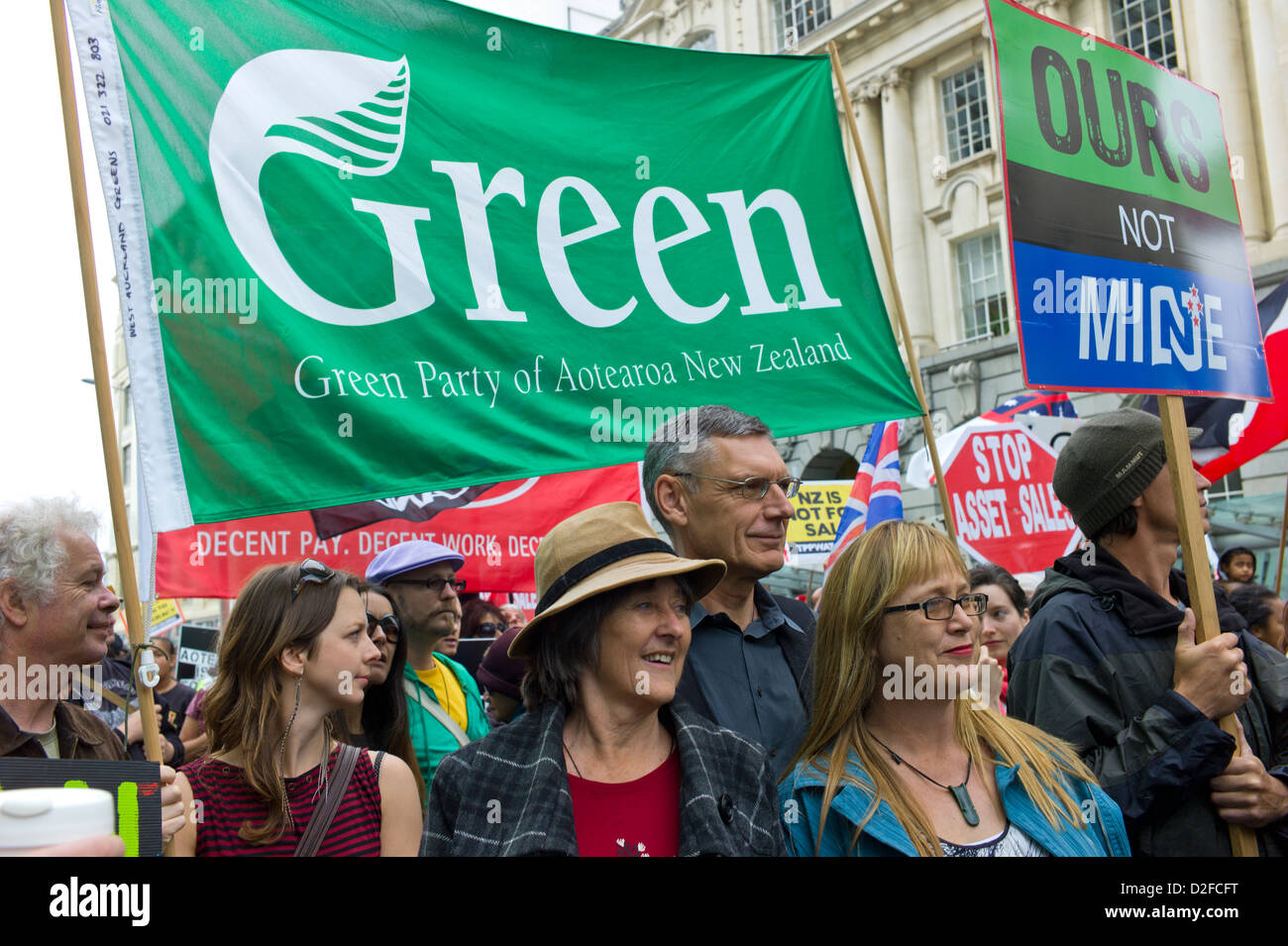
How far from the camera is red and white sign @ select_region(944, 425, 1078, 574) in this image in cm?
859

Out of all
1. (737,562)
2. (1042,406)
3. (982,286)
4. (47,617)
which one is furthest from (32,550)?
(982,286)

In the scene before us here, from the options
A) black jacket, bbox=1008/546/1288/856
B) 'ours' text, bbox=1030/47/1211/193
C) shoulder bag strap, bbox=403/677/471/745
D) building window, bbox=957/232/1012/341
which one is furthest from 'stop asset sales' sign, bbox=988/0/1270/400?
building window, bbox=957/232/1012/341

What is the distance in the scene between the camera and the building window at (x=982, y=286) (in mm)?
21766

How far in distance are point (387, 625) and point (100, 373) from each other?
1.72 metres

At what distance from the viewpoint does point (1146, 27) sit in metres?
19.1

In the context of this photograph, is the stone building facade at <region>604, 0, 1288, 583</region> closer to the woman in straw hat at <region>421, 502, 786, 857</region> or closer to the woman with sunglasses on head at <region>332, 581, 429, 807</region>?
the woman with sunglasses on head at <region>332, 581, 429, 807</region>

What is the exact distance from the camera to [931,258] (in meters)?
22.9

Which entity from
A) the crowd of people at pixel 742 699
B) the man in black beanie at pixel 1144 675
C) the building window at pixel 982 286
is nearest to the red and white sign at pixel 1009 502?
the man in black beanie at pixel 1144 675

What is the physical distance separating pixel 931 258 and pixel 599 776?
22.1m

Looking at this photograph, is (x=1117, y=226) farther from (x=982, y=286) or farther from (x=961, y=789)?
(x=982, y=286)

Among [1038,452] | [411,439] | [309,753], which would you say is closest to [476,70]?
[411,439]

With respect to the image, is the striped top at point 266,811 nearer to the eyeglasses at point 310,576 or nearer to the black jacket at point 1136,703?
the eyeglasses at point 310,576

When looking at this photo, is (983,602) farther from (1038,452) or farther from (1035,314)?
(1038,452)
